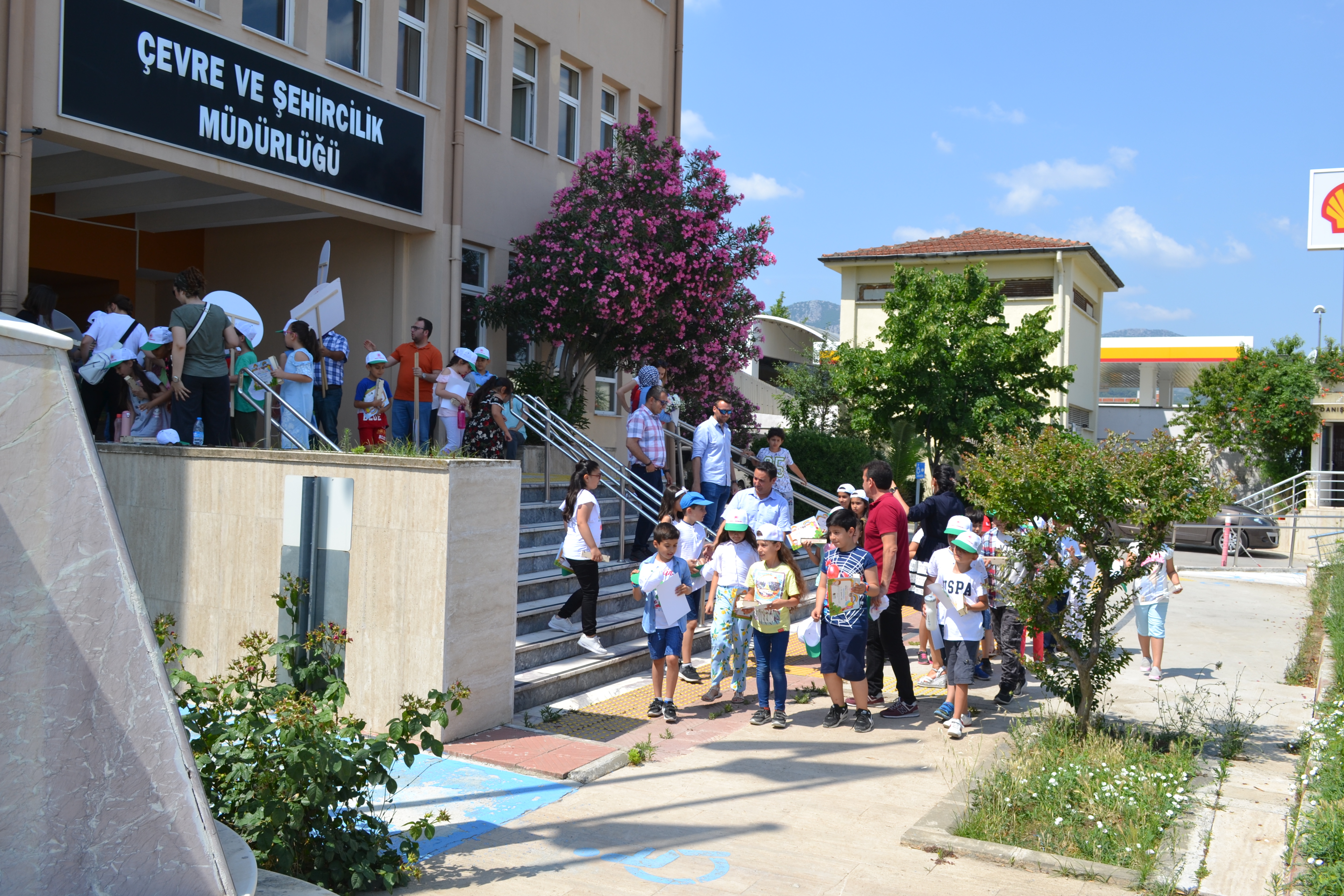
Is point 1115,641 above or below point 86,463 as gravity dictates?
below

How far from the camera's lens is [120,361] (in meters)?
9.34

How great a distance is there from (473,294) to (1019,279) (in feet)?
76.5

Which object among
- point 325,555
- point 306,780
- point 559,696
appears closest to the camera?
point 306,780

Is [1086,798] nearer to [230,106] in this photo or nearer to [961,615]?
[961,615]

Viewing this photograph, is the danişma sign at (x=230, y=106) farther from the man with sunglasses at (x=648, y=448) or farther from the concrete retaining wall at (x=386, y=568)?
the man with sunglasses at (x=648, y=448)

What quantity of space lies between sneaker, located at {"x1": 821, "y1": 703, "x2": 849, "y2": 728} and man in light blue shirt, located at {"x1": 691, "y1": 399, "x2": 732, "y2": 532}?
3952 mm

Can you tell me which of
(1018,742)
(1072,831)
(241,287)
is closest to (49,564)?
(1072,831)

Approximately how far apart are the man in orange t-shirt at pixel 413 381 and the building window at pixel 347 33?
11.3ft

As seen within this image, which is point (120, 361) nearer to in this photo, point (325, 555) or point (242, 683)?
point (325, 555)

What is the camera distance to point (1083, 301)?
3656 centimetres

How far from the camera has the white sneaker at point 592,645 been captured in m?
8.79

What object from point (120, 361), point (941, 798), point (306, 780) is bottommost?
point (941, 798)

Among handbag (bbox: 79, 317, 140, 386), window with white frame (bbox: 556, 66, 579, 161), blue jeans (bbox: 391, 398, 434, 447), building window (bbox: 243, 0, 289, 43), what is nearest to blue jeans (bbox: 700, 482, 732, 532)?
blue jeans (bbox: 391, 398, 434, 447)

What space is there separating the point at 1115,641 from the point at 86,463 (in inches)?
237
